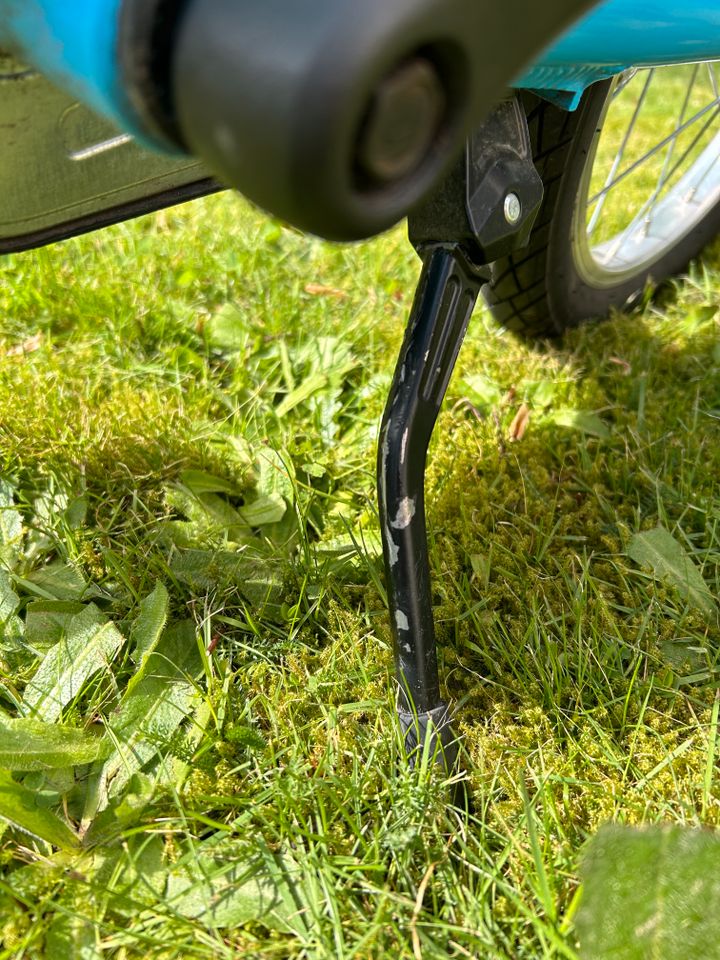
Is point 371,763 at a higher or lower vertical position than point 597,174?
lower

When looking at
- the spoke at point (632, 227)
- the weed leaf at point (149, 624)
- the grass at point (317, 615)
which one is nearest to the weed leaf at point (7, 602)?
the grass at point (317, 615)

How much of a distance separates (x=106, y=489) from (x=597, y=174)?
170cm

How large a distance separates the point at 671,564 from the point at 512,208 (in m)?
0.55

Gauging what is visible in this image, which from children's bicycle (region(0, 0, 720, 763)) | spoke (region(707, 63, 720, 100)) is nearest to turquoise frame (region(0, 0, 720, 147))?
children's bicycle (region(0, 0, 720, 763))

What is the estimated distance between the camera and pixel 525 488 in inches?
51.1

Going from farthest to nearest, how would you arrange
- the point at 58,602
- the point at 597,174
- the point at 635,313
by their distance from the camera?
the point at 597,174 < the point at 635,313 < the point at 58,602

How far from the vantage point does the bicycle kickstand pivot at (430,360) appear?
89cm

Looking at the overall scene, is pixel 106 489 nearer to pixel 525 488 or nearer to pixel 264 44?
pixel 525 488

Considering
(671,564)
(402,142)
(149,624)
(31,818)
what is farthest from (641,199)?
(31,818)

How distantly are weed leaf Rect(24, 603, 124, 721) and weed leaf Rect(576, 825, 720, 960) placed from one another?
60 centimetres

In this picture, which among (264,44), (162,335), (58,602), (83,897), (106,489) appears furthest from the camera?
(162,335)

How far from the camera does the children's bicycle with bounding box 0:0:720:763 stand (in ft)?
1.55

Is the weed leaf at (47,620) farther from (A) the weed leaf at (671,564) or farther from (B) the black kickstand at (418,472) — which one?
(A) the weed leaf at (671,564)

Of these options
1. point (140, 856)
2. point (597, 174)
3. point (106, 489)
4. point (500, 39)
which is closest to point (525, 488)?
point (106, 489)
